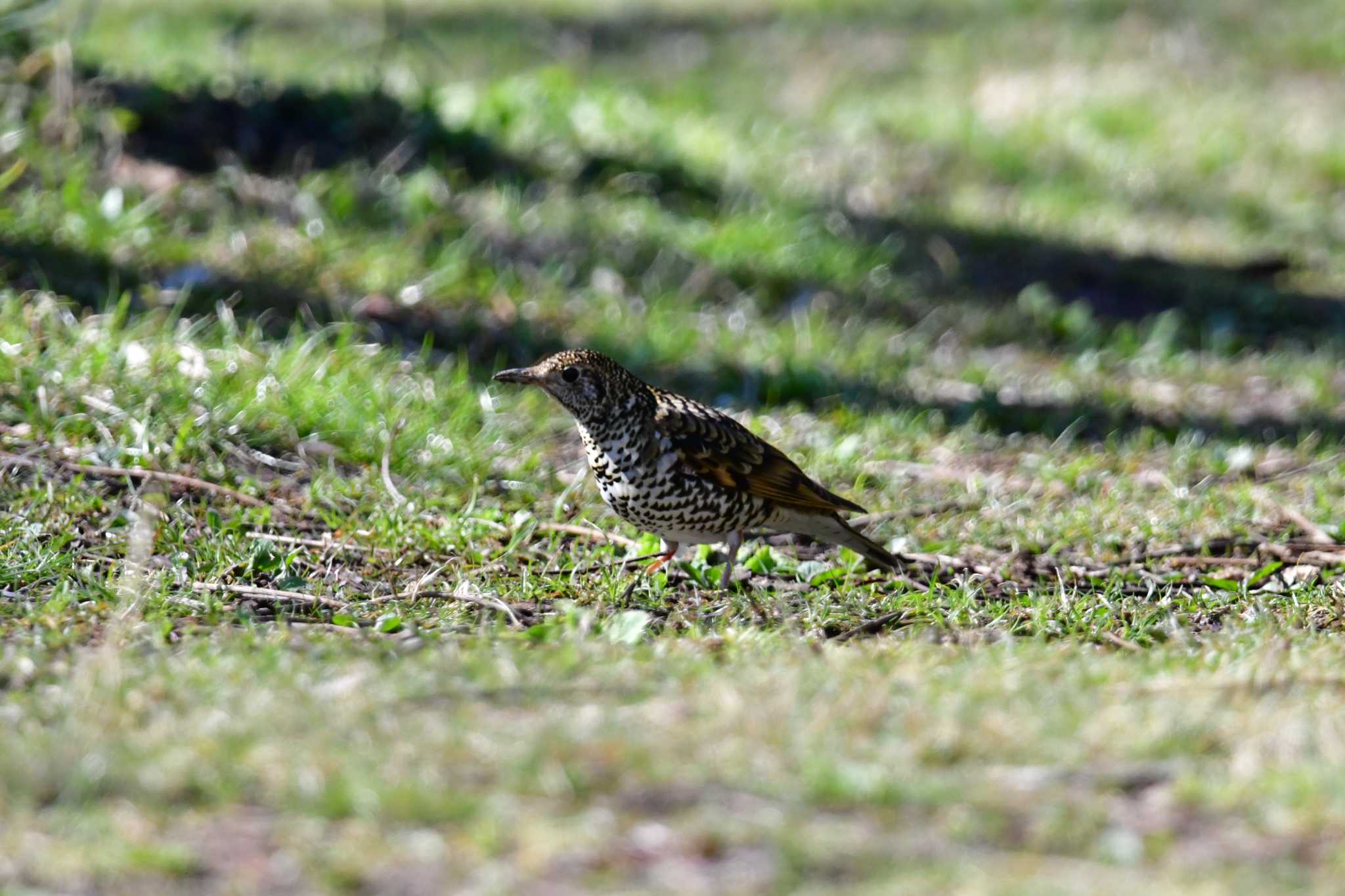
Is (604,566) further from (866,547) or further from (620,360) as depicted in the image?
(620,360)

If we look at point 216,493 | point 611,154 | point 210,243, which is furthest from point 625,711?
point 611,154

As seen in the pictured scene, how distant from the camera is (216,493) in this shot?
6.02 meters

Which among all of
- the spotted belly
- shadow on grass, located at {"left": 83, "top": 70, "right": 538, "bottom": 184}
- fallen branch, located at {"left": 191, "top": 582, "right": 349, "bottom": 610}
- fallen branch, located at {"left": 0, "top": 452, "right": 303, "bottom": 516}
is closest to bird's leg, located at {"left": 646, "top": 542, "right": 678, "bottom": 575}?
the spotted belly

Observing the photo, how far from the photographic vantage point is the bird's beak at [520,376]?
568 centimetres

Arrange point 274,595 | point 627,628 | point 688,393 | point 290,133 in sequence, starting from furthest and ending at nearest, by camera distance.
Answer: point 290,133 < point 688,393 < point 274,595 < point 627,628

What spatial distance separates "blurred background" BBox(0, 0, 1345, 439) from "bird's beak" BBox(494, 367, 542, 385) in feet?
7.88

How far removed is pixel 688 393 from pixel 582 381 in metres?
2.57

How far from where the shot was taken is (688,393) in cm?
820

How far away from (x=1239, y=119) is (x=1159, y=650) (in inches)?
370

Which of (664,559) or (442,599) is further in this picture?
(664,559)

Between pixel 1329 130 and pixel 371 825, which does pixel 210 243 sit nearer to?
pixel 371 825

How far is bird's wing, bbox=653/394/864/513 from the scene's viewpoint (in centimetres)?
561

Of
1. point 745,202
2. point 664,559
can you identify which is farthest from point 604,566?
point 745,202

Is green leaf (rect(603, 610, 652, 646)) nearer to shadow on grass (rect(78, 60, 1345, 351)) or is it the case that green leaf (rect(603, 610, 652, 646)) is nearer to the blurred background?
the blurred background
